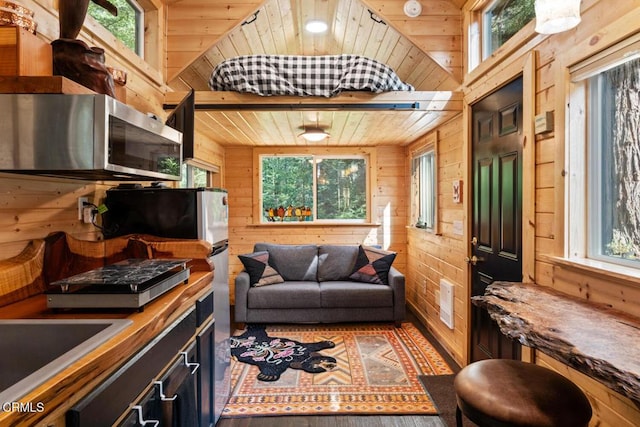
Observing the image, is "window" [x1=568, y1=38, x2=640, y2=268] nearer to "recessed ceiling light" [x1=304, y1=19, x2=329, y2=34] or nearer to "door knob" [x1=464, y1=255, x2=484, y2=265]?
"door knob" [x1=464, y1=255, x2=484, y2=265]

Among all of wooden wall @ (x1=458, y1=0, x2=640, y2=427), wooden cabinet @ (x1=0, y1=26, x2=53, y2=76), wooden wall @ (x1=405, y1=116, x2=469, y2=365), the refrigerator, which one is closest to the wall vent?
wooden wall @ (x1=405, y1=116, x2=469, y2=365)

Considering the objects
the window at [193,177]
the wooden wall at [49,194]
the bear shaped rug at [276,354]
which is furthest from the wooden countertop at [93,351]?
the window at [193,177]

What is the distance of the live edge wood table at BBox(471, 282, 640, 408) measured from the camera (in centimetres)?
87

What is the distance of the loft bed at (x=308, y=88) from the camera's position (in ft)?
8.96

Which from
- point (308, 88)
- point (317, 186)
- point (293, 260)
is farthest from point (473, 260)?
point (317, 186)

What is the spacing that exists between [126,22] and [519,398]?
3.13 metres

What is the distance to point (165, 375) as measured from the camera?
130 centimetres

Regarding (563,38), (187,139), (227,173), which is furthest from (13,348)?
(227,173)

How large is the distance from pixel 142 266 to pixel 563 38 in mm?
2241

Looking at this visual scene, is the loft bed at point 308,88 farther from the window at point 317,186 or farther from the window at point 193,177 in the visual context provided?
the window at point 317,186

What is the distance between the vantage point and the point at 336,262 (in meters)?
4.40

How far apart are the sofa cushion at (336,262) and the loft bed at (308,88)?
2.09 m

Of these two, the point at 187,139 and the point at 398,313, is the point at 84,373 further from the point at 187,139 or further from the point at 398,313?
the point at 398,313

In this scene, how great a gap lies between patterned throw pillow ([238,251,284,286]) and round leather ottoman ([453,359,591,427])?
2.93 metres
